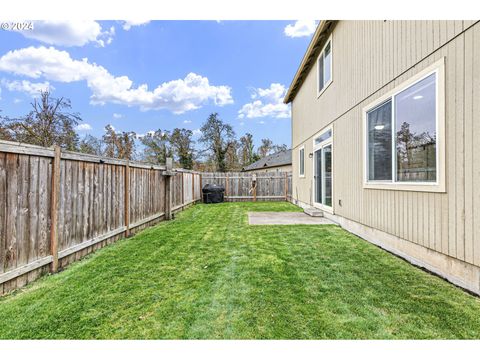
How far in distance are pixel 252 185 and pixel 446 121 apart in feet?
33.6

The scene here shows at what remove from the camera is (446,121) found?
2.55m

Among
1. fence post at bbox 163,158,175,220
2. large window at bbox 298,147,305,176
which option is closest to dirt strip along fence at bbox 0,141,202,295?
fence post at bbox 163,158,175,220

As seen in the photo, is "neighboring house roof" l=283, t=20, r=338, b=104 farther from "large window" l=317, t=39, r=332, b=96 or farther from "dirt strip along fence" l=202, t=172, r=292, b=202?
"dirt strip along fence" l=202, t=172, r=292, b=202

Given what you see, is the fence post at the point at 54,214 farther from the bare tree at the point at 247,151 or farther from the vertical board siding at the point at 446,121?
the bare tree at the point at 247,151

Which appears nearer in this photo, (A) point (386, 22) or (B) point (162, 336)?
(B) point (162, 336)

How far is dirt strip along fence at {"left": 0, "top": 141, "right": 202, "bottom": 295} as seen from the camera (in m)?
2.31

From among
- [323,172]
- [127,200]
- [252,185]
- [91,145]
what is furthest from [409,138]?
[91,145]

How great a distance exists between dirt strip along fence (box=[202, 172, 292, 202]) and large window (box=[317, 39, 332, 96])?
610 centimetres

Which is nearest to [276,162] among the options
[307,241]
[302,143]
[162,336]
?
[302,143]

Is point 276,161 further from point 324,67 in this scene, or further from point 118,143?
point 324,67

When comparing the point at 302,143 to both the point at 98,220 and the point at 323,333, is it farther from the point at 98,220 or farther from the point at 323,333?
the point at 323,333

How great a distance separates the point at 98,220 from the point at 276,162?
1712 centimetres

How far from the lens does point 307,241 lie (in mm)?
4145

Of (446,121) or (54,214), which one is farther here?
(54,214)
